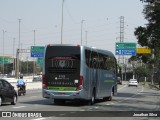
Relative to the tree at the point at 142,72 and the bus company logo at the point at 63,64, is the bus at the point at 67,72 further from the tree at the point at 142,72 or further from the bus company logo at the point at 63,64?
the tree at the point at 142,72

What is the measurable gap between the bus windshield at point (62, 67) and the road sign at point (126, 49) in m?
47.6

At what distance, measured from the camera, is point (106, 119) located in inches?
728

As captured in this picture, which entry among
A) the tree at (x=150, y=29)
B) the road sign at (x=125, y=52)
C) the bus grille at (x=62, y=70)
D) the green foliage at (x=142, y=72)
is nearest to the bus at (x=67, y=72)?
the bus grille at (x=62, y=70)

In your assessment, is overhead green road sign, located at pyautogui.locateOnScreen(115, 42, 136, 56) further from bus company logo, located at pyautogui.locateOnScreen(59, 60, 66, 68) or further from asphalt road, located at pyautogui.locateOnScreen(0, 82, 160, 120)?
bus company logo, located at pyautogui.locateOnScreen(59, 60, 66, 68)

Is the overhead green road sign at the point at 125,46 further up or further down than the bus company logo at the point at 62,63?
further up

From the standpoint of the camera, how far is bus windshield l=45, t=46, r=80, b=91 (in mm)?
26188

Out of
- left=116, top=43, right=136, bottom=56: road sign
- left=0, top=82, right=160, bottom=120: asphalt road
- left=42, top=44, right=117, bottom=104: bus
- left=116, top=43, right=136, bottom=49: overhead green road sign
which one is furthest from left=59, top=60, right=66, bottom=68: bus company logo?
left=116, top=43, right=136, bottom=49: overhead green road sign

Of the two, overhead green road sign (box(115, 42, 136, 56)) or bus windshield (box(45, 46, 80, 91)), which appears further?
overhead green road sign (box(115, 42, 136, 56))

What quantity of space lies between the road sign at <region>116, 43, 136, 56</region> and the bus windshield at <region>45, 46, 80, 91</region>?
156 feet

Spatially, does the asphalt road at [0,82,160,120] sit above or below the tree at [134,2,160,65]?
below

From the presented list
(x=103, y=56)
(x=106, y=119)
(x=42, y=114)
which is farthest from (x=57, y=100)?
(x=106, y=119)

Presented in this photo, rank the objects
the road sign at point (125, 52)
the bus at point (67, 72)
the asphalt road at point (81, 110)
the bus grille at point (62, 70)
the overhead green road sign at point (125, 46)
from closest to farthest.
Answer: the asphalt road at point (81, 110), the bus at point (67, 72), the bus grille at point (62, 70), the road sign at point (125, 52), the overhead green road sign at point (125, 46)

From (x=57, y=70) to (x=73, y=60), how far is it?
1092mm

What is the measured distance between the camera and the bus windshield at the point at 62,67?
26.2m
